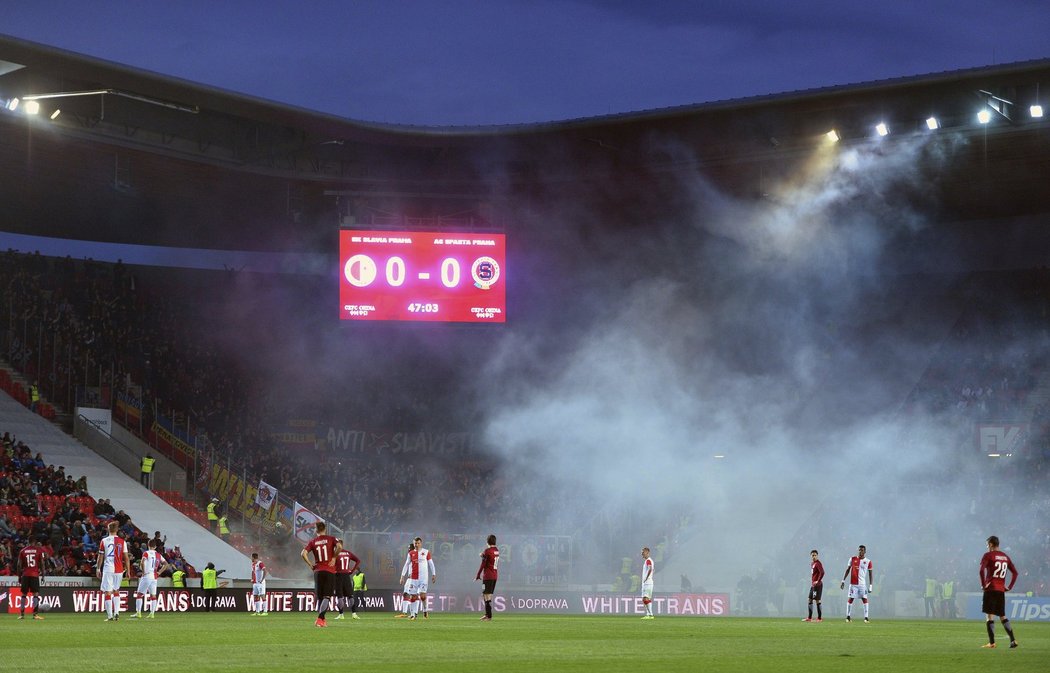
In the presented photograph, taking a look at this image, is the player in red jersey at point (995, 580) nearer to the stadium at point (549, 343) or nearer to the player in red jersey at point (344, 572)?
the player in red jersey at point (344, 572)

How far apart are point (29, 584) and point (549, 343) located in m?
27.5

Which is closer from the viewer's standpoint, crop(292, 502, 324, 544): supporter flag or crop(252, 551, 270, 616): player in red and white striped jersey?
crop(252, 551, 270, 616): player in red and white striped jersey

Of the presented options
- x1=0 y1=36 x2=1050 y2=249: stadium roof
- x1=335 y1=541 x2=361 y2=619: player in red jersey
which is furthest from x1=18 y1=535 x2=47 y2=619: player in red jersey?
x1=0 y1=36 x2=1050 y2=249: stadium roof

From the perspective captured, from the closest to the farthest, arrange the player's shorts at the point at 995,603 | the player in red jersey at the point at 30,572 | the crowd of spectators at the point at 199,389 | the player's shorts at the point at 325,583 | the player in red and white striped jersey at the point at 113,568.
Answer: the player's shorts at the point at 995,603, the player's shorts at the point at 325,583, the player in red and white striped jersey at the point at 113,568, the player in red jersey at the point at 30,572, the crowd of spectators at the point at 199,389

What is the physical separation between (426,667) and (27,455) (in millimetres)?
30627

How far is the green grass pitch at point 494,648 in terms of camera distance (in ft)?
49.2

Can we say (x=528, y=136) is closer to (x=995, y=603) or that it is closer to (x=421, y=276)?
(x=421, y=276)

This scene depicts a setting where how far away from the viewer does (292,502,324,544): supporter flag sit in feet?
145

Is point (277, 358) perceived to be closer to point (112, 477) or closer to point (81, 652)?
point (112, 477)

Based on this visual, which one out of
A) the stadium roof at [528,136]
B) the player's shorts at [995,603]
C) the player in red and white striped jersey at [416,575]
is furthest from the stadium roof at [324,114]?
the player's shorts at [995,603]

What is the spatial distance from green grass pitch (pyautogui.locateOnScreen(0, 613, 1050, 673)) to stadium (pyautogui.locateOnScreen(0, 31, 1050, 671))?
14727mm

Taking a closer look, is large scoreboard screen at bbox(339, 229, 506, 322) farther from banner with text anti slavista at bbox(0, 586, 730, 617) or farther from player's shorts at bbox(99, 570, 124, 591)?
player's shorts at bbox(99, 570, 124, 591)

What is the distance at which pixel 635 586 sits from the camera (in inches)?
1812

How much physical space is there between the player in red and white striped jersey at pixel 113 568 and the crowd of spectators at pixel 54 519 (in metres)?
7.57
